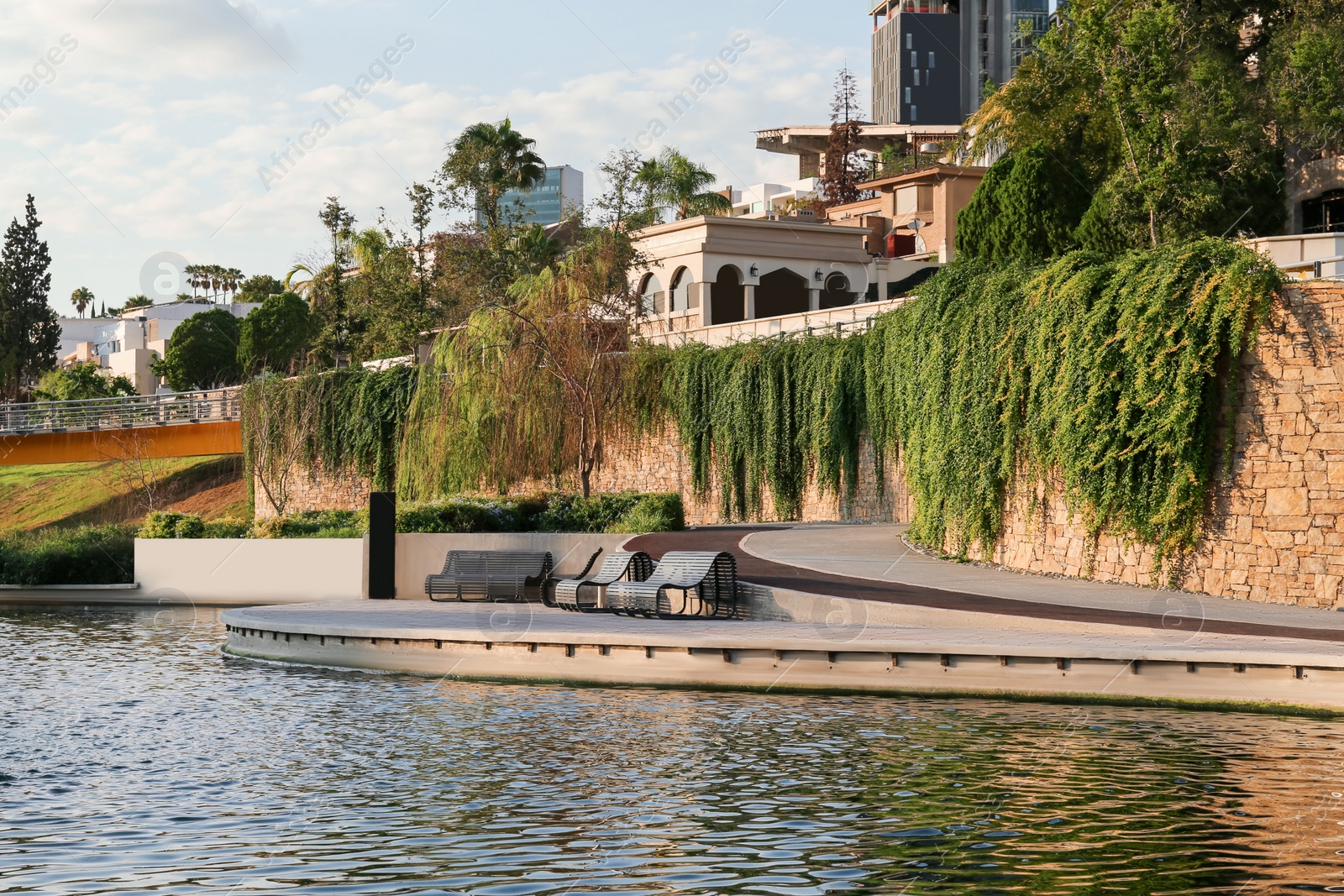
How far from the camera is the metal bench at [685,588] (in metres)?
16.9

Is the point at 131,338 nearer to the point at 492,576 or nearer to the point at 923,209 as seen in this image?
the point at 923,209

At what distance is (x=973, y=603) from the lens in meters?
15.9

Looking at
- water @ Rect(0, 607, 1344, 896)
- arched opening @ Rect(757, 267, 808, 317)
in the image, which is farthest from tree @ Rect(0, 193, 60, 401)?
water @ Rect(0, 607, 1344, 896)

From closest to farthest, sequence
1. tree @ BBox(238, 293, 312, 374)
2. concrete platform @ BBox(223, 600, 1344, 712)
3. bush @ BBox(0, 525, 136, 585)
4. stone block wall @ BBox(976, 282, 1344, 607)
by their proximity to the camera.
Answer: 1. concrete platform @ BBox(223, 600, 1344, 712)
2. stone block wall @ BBox(976, 282, 1344, 607)
3. bush @ BBox(0, 525, 136, 585)
4. tree @ BBox(238, 293, 312, 374)

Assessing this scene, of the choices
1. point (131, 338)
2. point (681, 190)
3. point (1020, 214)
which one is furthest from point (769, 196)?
point (1020, 214)

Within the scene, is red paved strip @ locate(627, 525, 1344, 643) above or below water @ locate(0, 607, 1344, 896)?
above

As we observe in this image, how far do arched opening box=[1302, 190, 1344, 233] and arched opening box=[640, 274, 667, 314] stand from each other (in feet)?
61.0

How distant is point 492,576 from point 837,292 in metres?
28.0

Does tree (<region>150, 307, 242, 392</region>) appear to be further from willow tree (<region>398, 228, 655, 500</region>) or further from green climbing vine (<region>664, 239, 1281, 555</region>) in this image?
green climbing vine (<region>664, 239, 1281, 555</region>)

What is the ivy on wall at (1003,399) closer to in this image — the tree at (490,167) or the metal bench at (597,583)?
the metal bench at (597,583)

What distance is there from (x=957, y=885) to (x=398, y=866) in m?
2.98

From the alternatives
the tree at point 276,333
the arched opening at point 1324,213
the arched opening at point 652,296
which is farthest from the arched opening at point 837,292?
the tree at point 276,333

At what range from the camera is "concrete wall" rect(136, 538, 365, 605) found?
942 inches

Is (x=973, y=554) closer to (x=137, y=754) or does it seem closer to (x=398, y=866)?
(x=137, y=754)
